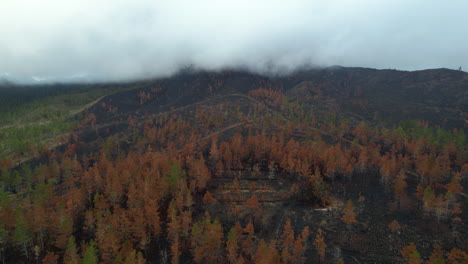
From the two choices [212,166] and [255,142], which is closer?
[212,166]

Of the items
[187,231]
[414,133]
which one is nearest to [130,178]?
[187,231]

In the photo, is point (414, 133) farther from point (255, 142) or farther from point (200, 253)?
point (200, 253)

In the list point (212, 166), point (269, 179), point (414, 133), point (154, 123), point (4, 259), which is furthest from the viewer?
point (154, 123)

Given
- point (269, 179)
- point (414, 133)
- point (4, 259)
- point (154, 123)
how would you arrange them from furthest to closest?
point (154, 123) → point (414, 133) → point (269, 179) → point (4, 259)

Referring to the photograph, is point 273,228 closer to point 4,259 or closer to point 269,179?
point 269,179

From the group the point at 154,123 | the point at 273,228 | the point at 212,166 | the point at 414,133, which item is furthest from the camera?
the point at 154,123

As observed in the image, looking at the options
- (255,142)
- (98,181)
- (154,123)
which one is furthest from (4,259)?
(154,123)

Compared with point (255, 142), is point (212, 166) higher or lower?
lower

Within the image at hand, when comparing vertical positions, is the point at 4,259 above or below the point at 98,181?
below

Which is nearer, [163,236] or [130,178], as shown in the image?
[163,236]
